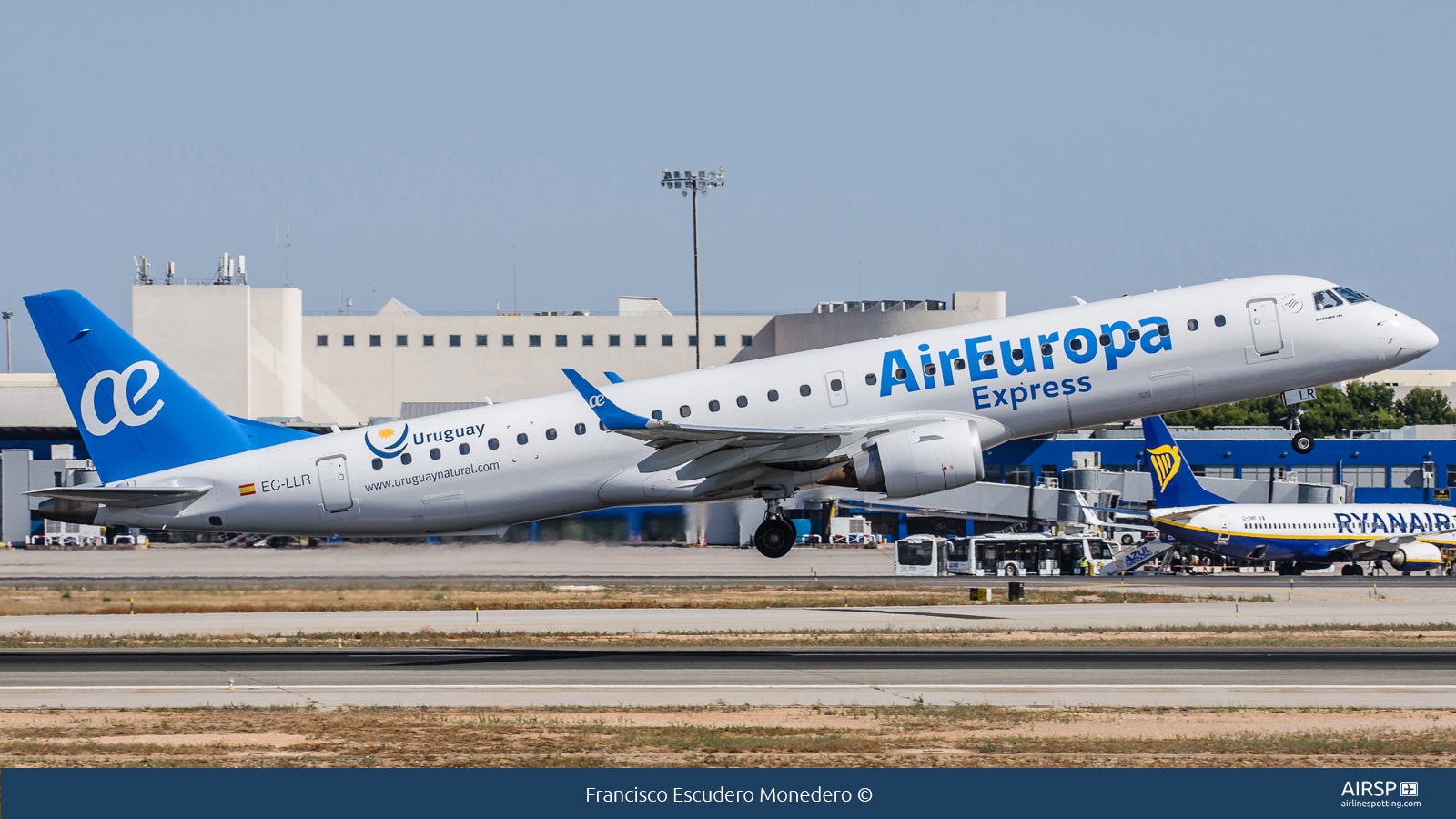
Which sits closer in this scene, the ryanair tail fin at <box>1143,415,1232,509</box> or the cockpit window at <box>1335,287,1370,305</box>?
the cockpit window at <box>1335,287,1370,305</box>

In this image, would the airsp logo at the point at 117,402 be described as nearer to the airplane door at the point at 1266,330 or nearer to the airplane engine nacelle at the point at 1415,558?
the airplane door at the point at 1266,330

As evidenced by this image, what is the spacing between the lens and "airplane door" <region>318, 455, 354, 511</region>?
3691 centimetres

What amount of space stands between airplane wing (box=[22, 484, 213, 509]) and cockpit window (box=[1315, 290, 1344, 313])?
92.5ft

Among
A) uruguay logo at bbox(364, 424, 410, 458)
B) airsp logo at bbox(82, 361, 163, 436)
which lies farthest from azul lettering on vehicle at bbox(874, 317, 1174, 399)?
airsp logo at bbox(82, 361, 163, 436)

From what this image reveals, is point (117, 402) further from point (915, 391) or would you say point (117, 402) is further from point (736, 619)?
point (915, 391)

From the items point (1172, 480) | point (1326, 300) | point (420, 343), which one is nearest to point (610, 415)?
point (1326, 300)

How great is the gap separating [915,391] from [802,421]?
2777 mm

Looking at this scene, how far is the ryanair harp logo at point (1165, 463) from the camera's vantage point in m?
76.7

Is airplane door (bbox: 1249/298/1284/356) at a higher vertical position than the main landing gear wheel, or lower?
higher

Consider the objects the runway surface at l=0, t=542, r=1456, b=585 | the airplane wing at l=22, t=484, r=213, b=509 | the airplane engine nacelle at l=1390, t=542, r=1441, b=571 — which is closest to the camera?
the airplane wing at l=22, t=484, r=213, b=509

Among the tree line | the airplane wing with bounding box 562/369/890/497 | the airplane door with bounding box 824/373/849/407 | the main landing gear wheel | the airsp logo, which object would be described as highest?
the tree line

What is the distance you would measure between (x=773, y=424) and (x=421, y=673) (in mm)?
9943

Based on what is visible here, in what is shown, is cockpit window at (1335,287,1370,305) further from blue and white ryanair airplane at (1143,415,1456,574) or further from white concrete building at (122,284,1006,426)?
white concrete building at (122,284,1006,426)

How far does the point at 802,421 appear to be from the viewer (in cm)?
3409
